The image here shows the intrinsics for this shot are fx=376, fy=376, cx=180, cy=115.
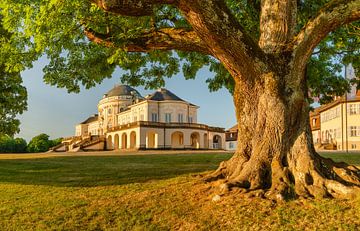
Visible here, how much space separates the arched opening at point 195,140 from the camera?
66.6m

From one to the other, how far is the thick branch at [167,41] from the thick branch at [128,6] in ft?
7.33

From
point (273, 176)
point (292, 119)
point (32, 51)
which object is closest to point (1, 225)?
point (32, 51)

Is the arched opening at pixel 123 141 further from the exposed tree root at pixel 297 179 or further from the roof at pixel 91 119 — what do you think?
the exposed tree root at pixel 297 179

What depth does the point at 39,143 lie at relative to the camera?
10156cm

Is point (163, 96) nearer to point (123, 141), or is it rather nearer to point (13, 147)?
point (123, 141)

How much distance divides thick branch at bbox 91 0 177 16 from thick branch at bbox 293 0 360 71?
10.5ft

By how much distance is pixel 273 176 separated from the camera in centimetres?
852

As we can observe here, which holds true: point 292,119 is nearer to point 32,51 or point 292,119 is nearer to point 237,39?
point 237,39

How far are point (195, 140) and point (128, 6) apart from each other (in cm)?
6208

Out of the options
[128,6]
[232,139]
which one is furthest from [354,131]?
[128,6]

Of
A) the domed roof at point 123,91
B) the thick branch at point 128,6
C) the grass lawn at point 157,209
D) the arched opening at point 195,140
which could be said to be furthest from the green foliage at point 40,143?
the thick branch at point 128,6

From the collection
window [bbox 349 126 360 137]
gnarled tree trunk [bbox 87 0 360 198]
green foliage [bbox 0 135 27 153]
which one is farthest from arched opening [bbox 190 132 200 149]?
gnarled tree trunk [bbox 87 0 360 198]

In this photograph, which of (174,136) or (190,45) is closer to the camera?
(190,45)

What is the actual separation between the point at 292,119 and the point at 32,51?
7731 millimetres
